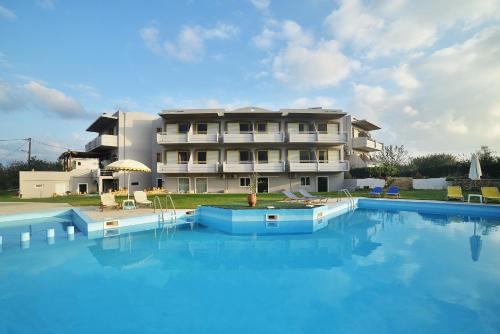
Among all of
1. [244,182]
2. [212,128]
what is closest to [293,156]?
[244,182]

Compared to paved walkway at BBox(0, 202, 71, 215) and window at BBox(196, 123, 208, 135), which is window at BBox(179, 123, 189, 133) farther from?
paved walkway at BBox(0, 202, 71, 215)

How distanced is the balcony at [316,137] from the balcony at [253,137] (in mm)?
1362

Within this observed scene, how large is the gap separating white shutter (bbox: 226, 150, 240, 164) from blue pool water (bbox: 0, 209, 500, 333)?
1830cm

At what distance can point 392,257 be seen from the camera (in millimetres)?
7441

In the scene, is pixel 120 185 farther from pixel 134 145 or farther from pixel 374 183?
pixel 374 183

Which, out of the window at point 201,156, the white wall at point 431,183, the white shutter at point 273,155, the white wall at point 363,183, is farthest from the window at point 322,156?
the window at point 201,156

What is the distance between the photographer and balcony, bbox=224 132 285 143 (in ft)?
87.7

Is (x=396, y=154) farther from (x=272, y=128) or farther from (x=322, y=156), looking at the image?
(x=272, y=128)

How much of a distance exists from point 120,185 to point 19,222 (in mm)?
15858

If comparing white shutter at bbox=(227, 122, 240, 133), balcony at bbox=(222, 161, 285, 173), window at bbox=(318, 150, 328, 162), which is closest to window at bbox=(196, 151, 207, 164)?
balcony at bbox=(222, 161, 285, 173)

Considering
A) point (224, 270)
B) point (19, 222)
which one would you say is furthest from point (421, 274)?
point (19, 222)

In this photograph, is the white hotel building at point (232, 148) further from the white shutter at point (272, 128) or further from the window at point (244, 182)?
the window at point (244, 182)

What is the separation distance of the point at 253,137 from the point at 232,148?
2.78m

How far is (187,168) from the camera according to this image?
2653 cm
